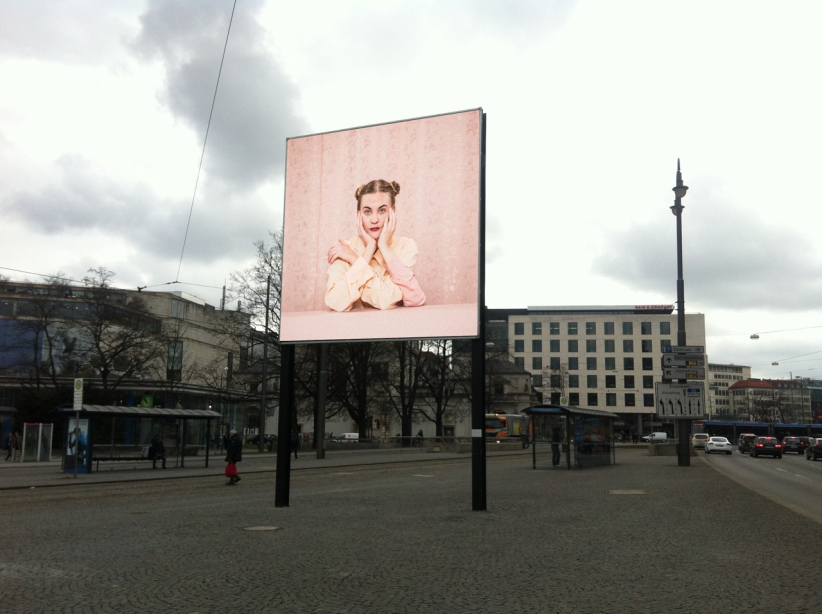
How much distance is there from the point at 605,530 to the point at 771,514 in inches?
177

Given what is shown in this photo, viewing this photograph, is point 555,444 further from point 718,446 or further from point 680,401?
point 718,446

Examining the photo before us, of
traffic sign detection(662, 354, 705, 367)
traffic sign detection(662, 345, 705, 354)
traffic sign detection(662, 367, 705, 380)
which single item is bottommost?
traffic sign detection(662, 367, 705, 380)

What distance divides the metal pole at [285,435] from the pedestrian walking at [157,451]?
15959 mm

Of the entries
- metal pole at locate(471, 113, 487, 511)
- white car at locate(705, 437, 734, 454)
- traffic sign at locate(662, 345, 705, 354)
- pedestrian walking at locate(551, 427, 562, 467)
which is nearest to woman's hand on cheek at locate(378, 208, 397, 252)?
metal pole at locate(471, 113, 487, 511)

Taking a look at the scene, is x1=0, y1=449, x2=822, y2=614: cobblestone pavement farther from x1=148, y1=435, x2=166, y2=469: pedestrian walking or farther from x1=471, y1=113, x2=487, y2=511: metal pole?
x1=148, y1=435, x2=166, y2=469: pedestrian walking

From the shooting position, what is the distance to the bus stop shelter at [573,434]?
30219 millimetres

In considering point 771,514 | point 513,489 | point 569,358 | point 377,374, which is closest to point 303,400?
point 377,374

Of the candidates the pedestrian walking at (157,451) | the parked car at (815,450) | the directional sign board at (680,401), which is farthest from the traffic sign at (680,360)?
the parked car at (815,450)

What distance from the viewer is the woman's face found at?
A: 15855mm

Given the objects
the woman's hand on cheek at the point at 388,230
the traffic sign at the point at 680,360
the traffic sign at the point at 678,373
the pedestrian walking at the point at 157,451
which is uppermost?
the woman's hand on cheek at the point at 388,230

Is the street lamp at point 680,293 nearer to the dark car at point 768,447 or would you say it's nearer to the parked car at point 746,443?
the dark car at point 768,447

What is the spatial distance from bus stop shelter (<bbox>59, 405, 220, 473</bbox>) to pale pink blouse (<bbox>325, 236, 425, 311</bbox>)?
1403cm

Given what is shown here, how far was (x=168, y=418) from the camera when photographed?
30766 mm

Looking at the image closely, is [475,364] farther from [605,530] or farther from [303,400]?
[303,400]
